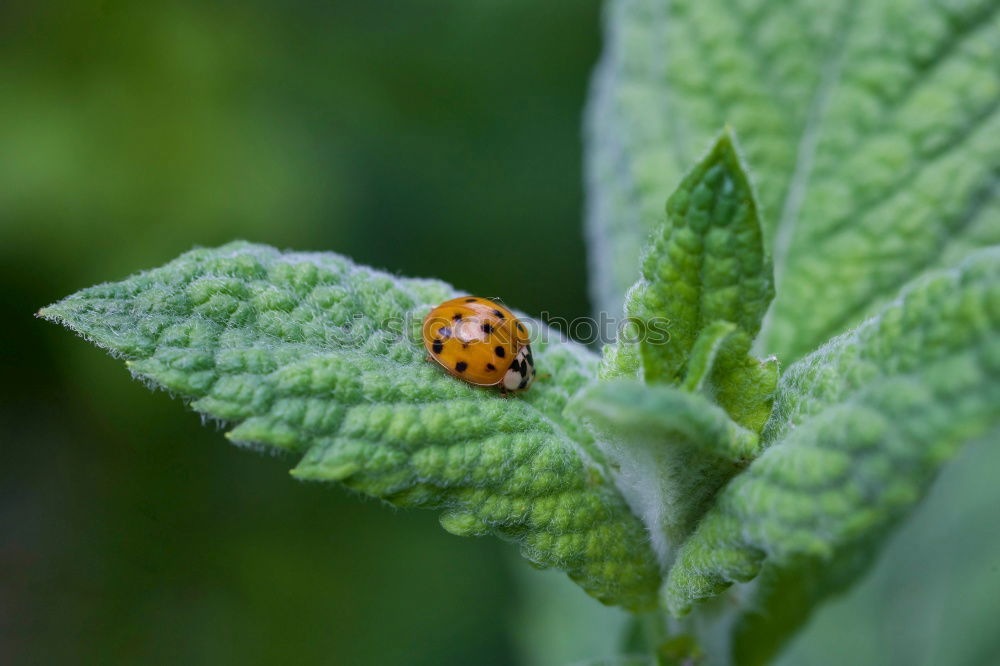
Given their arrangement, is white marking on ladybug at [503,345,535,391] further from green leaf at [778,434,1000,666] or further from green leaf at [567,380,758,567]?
green leaf at [778,434,1000,666]

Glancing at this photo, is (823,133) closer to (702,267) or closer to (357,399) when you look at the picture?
(702,267)

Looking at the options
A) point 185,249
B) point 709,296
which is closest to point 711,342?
point 709,296

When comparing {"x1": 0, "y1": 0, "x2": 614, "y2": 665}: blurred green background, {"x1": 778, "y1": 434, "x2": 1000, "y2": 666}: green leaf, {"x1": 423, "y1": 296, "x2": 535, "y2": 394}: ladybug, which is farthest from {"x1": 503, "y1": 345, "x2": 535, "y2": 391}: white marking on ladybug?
{"x1": 0, "y1": 0, "x2": 614, "y2": 665}: blurred green background

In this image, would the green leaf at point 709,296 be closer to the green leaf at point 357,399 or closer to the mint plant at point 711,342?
the mint plant at point 711,342

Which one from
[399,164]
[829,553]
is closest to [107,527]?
[399,164]

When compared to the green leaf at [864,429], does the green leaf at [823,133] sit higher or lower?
higher

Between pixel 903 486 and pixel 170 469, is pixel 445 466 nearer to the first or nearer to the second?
pixel 903 486

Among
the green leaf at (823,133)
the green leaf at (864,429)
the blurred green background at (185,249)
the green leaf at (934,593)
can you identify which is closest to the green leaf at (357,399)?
the green leaf at (864,429)
